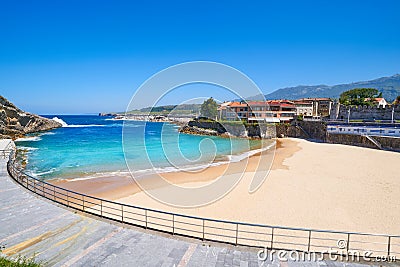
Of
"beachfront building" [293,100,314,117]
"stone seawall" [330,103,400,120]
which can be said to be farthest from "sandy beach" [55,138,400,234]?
"beachfront building" [293,100,314,117]

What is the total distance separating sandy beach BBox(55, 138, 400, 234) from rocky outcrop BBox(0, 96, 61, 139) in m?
38.7

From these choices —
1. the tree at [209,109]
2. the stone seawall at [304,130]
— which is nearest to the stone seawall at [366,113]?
the stone seawall at [304,130]

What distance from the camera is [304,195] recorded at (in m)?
13.6

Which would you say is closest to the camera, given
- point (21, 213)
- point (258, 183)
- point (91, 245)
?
point (91, 245)

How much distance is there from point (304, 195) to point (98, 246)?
37.3ft

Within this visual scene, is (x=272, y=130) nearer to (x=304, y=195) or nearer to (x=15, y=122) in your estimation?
(x=304, y=195)

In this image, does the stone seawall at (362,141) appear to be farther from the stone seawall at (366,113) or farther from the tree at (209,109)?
the tree at (209,109)

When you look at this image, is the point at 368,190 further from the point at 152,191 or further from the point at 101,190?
the point at 101,190

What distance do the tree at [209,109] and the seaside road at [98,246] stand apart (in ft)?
204

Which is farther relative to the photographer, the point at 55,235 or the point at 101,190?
the point at 101,190

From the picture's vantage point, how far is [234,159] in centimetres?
2656

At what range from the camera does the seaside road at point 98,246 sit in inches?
224

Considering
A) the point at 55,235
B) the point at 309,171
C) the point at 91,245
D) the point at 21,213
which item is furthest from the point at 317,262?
the point at 309,171

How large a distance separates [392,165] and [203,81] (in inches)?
757
